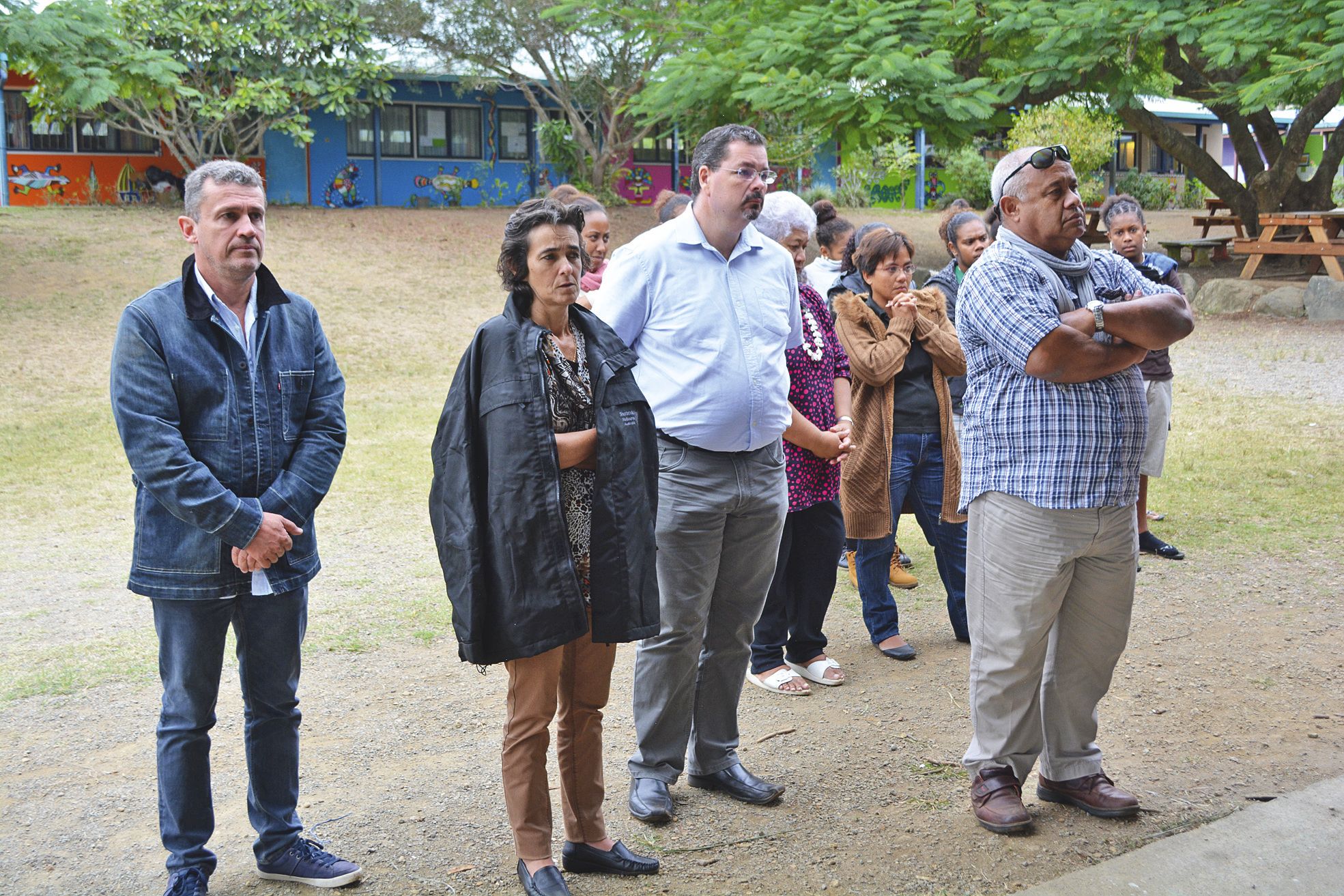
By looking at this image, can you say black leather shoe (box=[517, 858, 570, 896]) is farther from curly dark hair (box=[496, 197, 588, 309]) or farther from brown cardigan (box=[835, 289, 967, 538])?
brown cardigan (box=[835, 289, 967, 538])

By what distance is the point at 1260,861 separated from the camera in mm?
3439

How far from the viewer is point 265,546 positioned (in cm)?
323

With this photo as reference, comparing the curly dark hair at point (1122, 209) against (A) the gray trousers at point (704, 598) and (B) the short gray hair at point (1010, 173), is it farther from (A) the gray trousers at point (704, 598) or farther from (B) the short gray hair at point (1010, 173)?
(A) the gray trousers at point (704, 598)

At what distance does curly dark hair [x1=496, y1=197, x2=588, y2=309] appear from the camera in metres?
3.33

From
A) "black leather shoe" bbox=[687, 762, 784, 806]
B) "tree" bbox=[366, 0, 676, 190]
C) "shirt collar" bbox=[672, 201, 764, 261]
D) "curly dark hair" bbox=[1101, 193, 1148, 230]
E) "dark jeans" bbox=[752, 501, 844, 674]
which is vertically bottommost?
"black leather shoe" bbox=[687, 762, 784, 806]

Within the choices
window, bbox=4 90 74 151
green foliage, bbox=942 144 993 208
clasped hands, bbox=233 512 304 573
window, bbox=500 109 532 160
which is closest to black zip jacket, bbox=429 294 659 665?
clasped hands, bbox=233 512 304 573

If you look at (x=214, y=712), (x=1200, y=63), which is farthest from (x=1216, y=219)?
(x=214, y=712)

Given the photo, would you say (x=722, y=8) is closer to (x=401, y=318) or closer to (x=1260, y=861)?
(x=401, y=318)

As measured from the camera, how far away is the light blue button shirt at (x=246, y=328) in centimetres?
330

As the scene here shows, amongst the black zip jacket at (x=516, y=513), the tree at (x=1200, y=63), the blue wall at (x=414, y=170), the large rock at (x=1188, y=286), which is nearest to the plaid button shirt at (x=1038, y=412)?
the black zip jacket at (x=516, y=513)

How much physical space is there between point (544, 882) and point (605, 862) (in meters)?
0.24

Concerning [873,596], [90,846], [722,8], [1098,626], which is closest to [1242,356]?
[722,8]

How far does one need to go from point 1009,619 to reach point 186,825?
2.48 metres

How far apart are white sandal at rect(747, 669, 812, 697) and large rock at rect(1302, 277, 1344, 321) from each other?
14.3 meters
